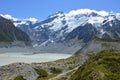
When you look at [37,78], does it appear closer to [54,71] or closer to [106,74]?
[54,71]

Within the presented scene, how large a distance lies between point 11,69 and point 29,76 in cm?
1202

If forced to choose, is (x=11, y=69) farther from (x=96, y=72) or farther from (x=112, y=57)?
(x=96, y=72)

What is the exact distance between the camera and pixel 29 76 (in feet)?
379

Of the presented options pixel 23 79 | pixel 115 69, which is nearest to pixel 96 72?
pixel 115 69

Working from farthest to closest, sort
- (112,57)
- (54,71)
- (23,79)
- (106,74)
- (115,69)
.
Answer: (54,71), (23,79), (112,57), (115,69), (106,74)

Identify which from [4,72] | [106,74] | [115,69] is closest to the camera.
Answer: [106,74]

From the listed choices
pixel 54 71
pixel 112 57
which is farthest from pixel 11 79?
pixel 112 57

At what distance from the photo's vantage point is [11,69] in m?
125

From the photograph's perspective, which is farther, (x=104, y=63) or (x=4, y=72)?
(x=4, y=72)

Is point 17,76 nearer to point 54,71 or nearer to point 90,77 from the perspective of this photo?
point 54,71

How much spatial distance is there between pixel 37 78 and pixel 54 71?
3144 cm

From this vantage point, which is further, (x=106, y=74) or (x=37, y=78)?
(x=37, y=78)

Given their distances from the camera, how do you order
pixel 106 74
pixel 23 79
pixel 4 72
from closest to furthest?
pixel 106 74 < pixel 23 79 < pixel 4 72

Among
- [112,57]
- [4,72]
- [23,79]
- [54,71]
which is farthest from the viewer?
[54,71]
